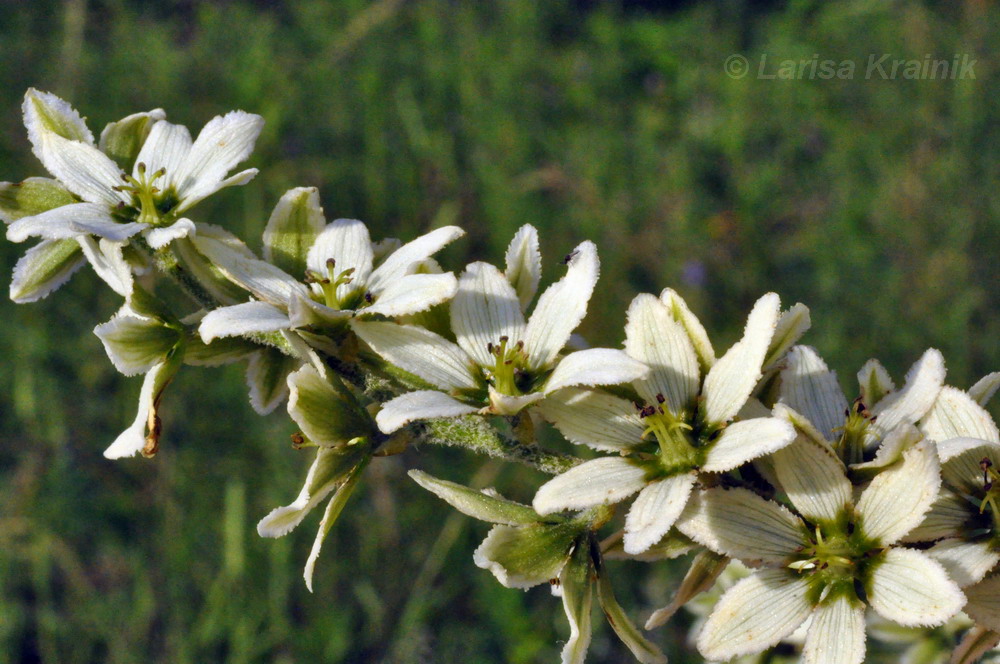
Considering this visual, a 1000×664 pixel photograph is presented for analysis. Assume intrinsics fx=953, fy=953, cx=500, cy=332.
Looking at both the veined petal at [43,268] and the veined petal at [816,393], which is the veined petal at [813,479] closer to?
the veined petal at [816,393]

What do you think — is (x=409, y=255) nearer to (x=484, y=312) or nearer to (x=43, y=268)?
(x=484, y=312)

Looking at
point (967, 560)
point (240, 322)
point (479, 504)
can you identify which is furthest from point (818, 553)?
point (240, 322)

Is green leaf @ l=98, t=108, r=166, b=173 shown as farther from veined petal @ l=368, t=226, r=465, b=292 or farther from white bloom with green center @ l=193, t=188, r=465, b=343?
veined petal @ l=368, t=226, r=465, b=292

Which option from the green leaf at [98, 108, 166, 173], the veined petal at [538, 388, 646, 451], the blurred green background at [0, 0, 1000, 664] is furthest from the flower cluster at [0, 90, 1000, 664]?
the blurred green background at [0, 0, 1000, 664]

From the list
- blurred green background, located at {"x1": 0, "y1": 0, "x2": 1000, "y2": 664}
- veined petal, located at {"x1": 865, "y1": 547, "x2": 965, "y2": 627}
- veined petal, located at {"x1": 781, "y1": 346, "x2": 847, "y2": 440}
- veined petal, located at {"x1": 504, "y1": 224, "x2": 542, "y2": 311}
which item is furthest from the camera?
blurred green background, located at {"x1": 0, "y1": 0, "x2": 1000, "y2": 664}

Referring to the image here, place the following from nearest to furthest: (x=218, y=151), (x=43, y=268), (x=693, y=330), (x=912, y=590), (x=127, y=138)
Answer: (x=912, y=590), (x=693, y=330), (x=43, y=268), (x=218, y=151), (x=127, y=138)

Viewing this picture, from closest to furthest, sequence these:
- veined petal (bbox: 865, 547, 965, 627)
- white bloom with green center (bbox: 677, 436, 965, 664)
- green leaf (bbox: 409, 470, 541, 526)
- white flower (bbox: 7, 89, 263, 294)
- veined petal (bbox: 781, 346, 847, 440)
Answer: veined petal (bbox: 865, 547, 965, 627) < white bloom with green center (bbox: 677, 436, 965, 664) < green leaf (bbox: 409, 470, 541, 526) < veined petal (bbox: 781, 346, 847, 440) < white flower (bbox: 7, 89, 263, 294)

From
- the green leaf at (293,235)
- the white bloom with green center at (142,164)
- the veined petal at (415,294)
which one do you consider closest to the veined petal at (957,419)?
the veined petal at (415,294)
